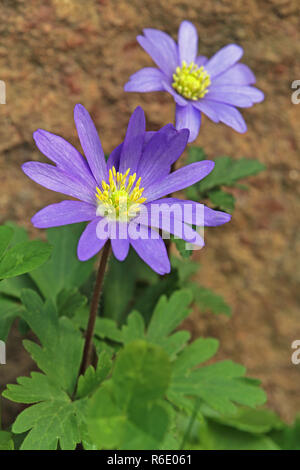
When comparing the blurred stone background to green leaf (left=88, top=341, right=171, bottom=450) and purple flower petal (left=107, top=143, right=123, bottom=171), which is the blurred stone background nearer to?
purple flower petal (left=107, top=143, right=123, bottom=171)

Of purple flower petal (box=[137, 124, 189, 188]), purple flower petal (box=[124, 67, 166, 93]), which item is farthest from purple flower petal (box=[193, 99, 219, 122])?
purple flower petal (box=[137, 124, 189, 188])

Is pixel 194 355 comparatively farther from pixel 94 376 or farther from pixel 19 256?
pixel 19 256

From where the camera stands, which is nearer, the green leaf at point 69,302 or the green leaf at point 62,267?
the green leaf at point 69,302

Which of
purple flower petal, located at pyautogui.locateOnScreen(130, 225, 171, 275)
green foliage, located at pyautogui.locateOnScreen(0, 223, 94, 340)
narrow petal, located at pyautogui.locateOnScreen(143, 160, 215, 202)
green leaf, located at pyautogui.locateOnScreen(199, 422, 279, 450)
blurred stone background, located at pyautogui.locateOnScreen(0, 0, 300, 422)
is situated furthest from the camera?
green leaf, located at pyautogui.locateOnScreen(199, 422, 279, 450)

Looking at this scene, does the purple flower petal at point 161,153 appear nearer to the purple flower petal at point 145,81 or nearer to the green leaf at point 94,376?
the purple flower petal at point 145,81

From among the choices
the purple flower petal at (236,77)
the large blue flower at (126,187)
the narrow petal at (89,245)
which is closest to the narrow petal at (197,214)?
the large blue flower at (126,187)

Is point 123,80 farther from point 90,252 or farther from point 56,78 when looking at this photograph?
point 90,252
